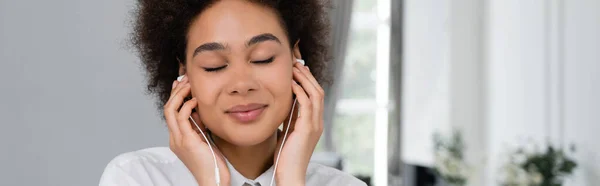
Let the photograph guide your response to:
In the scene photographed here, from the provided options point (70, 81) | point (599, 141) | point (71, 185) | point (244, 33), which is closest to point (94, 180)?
point (71, 185)

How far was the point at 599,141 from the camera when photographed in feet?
12.4

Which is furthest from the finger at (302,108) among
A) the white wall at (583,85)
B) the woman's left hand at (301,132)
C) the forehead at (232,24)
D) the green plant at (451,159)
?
the green plant at (451,159)

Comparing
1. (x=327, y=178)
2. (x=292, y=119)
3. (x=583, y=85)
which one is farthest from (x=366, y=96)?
(x=292, y=119)

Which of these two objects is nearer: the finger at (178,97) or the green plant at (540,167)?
the finger at (178,97)

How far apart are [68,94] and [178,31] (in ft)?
4.09

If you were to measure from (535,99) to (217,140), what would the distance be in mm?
3008

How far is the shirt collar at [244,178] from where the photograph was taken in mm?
1517

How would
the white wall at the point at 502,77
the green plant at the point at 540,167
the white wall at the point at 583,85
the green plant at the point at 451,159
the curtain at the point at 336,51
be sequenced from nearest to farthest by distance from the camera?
the white wall at the point at 583,85, the white wall at the point at 502,77, the green plant at the point at 540,167, the green plant at the point at 451,159, the curtain at the point at 336,51

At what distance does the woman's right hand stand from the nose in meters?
0.12

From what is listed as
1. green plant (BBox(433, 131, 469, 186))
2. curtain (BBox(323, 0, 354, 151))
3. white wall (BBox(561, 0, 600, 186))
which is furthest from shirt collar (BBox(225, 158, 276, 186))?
curtain (BBox(323, 0, 354, 151))

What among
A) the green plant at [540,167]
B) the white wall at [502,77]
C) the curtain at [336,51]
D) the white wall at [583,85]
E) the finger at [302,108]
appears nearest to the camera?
the finger at [302,108]

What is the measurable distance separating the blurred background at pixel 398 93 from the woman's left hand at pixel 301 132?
1257 mm

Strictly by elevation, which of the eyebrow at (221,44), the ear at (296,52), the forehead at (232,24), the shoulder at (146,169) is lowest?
the shoulder at (146,169)

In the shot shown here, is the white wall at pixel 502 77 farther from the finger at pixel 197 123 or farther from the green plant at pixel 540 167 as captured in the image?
the finger at pixel 197 123
